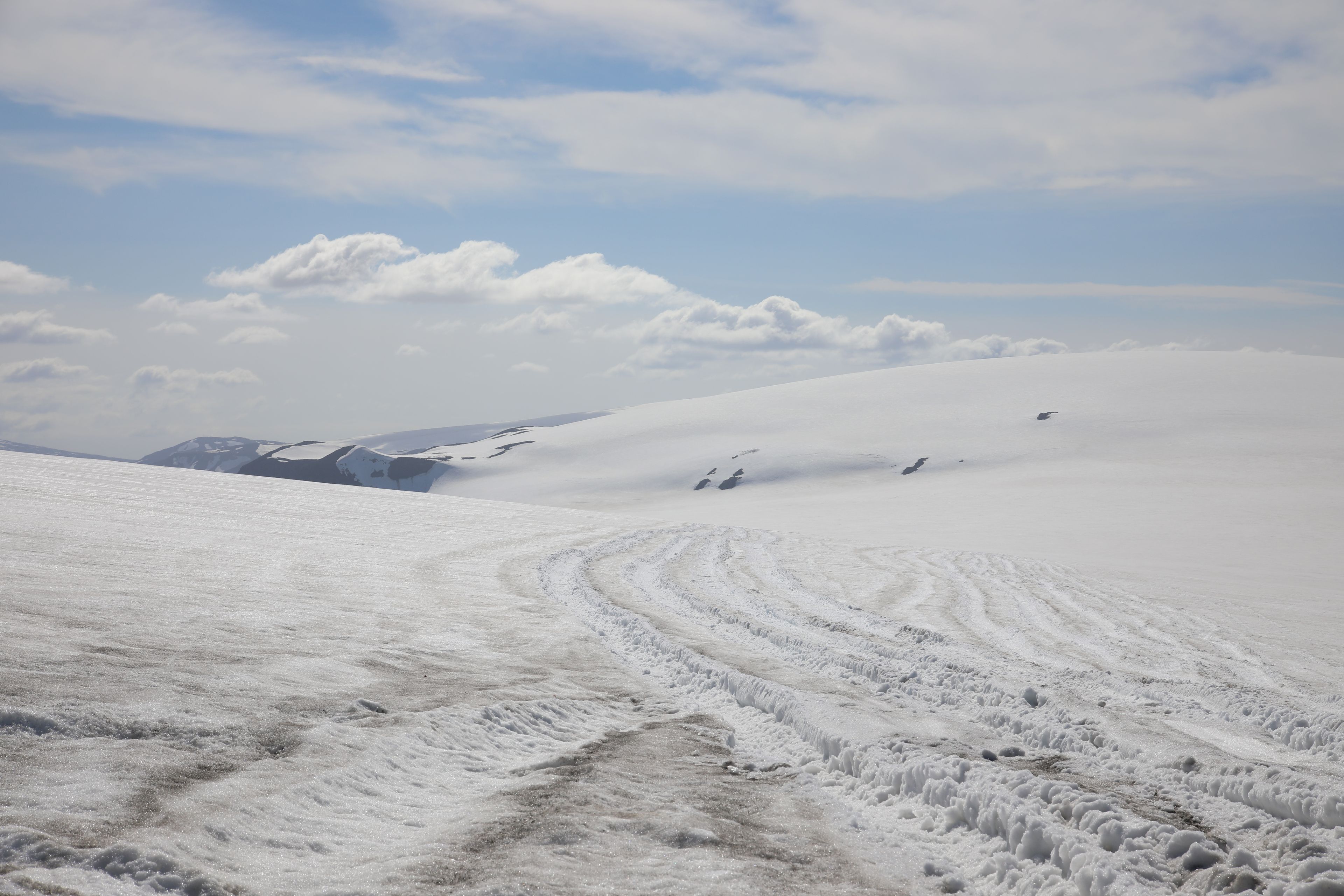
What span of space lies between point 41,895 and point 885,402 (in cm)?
7358

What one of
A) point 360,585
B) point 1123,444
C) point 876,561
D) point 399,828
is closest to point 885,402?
point 1123,444

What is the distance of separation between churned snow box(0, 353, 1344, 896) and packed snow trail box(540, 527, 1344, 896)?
0.9 inches

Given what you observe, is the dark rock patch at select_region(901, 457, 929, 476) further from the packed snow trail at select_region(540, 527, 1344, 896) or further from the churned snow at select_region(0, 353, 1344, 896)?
the packed snow trail at select_region(540, 527, 1344, 896)

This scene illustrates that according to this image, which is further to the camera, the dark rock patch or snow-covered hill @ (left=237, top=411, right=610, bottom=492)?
snow-covered hill @ (left=237, top=411, right=610, bottom=492)

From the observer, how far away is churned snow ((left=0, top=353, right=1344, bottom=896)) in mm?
2949

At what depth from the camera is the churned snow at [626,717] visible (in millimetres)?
2949

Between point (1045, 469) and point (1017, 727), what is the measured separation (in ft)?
151

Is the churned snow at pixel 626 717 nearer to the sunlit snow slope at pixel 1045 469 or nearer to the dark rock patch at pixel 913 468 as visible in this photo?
the sunlit snow slope at pixel 1045 469

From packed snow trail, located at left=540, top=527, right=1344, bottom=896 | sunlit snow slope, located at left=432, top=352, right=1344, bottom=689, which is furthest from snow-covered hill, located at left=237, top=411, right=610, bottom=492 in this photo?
packed snow trail, located at left=540, top=527, right=1344, bottom=896

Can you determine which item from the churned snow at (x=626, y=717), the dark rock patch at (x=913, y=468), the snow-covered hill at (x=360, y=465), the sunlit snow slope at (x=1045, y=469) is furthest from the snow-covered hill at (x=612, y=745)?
the snow-covered hill at (x=360, y=465)

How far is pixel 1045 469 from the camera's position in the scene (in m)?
46.4

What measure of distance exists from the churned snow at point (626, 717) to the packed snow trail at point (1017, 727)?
24 millimetres

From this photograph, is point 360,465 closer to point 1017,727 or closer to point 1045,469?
point 1045,469

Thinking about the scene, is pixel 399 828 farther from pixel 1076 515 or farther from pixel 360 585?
pixel 1076 515
